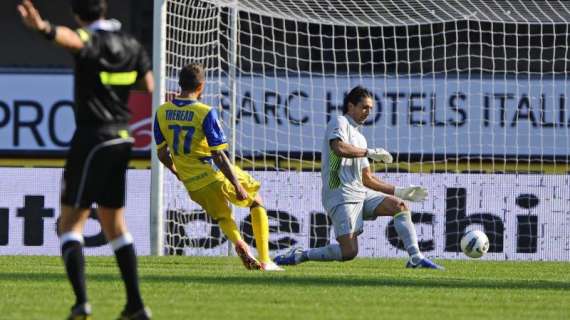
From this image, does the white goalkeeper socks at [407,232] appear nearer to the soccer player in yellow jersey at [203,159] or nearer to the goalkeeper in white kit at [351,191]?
the goalkeeper in white kit at [351,191]

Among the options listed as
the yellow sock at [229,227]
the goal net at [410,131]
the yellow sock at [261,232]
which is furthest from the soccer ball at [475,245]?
the yellow sock at [229,227]

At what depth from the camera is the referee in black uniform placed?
713 centimetres

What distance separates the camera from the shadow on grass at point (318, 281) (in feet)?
34.6

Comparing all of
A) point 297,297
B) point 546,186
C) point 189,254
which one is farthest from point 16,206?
point 297,297

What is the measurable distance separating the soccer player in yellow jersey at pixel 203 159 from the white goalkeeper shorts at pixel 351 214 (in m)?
0.68

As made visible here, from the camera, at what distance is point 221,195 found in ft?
39.5

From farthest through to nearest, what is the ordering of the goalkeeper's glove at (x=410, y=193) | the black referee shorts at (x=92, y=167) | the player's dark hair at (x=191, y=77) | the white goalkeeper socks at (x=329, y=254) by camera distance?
1. the goalkeeper's glove at (x=410, y=193)
2. the white goalkeeper socks at (x=329, y=254)
3. the player's dark hair at (x=191, y=77)
4. the black referee shorts at (x=92, y=167)

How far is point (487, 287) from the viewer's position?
10719mm

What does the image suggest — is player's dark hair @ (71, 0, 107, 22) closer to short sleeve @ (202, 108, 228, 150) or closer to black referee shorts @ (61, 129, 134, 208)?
black referee shorts @ (61, 129, 134, 208)

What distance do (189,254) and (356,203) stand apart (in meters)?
3.92

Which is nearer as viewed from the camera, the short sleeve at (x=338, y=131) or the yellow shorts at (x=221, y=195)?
the yellow shorts at (x=221, y=195)

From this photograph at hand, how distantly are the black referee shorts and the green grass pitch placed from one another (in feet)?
2.78

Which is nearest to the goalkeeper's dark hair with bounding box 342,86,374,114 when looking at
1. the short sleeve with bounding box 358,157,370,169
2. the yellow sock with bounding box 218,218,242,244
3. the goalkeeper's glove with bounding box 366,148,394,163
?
the goalkeeper's glove with bounding box 366,148,394,163

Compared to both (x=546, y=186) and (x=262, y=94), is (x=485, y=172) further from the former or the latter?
(x=262, y=94)
